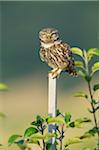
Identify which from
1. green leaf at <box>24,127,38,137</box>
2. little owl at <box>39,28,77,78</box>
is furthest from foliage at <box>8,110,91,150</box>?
little owl at <box>39,28,77,78</box>

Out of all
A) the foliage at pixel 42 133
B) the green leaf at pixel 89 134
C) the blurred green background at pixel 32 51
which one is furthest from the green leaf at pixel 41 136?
the blurred green background at pixel 32 51

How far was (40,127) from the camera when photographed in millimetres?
1261

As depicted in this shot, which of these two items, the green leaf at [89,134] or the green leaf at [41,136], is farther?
the green leaf at [89,134]

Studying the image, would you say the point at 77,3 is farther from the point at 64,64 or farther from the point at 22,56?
the point at 64,64

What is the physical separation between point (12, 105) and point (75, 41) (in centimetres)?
52

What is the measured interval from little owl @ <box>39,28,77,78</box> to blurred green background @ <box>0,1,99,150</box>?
0.71 meters

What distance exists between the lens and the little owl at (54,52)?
4.19 feet

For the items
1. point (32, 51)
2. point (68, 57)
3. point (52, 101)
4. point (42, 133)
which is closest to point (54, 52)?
point (68, 57)

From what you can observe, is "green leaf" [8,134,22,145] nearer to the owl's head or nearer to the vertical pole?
the vertical pole

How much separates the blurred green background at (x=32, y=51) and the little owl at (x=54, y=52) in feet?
2.34

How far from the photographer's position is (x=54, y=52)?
50.9 inches

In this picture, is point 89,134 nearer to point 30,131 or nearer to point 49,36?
point 30,131

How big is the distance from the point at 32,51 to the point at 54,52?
2.51 ft

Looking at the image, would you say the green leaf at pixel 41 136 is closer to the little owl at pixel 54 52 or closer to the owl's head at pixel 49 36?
the little owl at pixel 54 52
